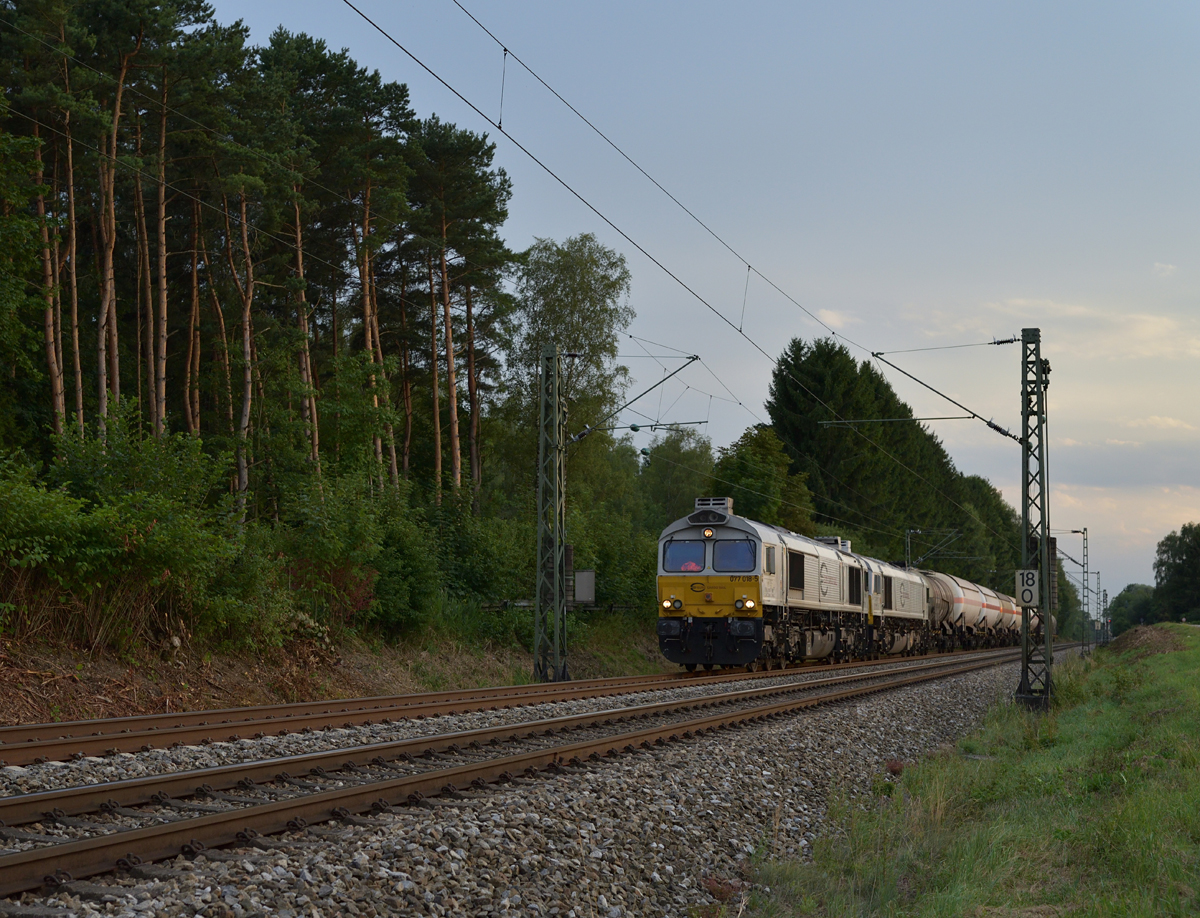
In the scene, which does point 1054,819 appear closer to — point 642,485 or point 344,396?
point 344,396

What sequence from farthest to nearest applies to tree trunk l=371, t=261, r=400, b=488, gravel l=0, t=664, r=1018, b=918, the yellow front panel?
tree trunk l=371, t=261, r=400, b=488 < the yellow front panel < gravel l=0, t=664, r=1018, b=918

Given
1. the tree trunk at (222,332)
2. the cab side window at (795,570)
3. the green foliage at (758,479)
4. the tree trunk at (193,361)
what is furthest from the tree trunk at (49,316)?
the green foliage at (758,479)

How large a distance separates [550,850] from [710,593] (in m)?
15.9

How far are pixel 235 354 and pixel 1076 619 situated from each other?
436ft

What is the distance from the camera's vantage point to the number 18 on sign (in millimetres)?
19469

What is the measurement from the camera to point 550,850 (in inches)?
268

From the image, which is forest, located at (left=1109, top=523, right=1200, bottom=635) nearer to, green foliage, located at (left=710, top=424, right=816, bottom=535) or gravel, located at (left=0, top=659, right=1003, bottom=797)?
green foliage, located at (left=710, top=424, right=816, bottom=535)

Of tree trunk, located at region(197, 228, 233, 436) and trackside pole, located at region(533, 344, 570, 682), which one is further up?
tree trunk, located at region(197, 228, 233, 436)

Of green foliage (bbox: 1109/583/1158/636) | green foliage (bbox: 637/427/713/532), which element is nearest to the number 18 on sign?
green foliage (bbox: 637/427/713/532)

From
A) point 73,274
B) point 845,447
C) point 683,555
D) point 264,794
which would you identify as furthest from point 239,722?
point 845,447

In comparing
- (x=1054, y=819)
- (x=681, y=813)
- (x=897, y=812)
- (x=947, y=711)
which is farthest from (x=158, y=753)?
(x=947, y=711)

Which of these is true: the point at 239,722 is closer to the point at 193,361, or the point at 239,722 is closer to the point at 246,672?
the point at 246,672

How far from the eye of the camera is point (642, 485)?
265 feet

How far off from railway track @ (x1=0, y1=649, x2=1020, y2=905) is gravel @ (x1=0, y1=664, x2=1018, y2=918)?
0.17 m
